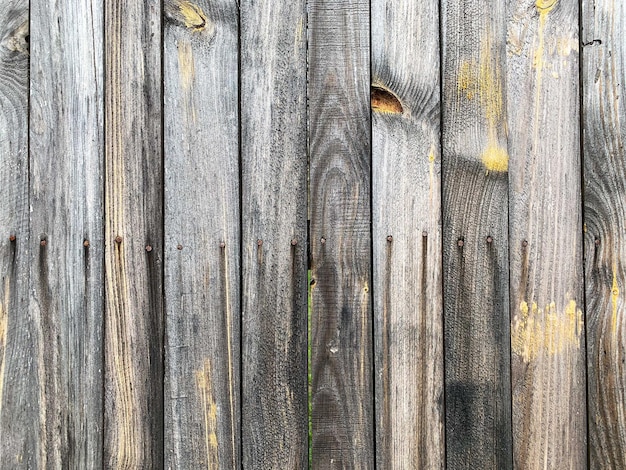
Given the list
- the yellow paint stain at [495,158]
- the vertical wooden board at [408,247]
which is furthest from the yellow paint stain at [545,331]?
the yellow paint stain at [495,158]

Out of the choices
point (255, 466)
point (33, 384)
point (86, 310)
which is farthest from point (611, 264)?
point (33, 384)

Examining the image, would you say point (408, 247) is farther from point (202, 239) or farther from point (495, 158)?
point (202, 239)

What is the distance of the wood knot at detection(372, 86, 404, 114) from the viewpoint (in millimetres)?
1437

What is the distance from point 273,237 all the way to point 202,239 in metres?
0.17

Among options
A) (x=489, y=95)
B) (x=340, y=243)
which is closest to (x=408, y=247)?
(x=340, y=243)

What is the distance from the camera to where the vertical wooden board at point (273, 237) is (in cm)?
141

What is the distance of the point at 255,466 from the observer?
1.41 m

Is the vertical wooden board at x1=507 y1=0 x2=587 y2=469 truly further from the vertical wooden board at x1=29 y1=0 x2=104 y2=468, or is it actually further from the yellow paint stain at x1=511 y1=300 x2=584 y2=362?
the vertical wooden board at x1=29 y1=0 x2=104 y2=468

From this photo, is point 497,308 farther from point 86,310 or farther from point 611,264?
point 86,310

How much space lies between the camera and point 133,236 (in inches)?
55.7

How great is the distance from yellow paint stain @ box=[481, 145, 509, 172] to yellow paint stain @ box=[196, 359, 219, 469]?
81 cm

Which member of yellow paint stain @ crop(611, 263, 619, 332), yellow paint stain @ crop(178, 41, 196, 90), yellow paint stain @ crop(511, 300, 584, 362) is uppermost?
yellow paint stain @ crop(178, 41, 196, 90)

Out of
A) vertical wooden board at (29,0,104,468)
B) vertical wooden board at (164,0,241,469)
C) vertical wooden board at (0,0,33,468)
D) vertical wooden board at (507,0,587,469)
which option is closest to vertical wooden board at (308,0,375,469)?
vertical wooden board at (164,0,241,469)

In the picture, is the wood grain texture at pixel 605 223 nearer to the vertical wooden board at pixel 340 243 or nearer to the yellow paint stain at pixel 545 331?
the yellow paint stain at pixel 545 331
